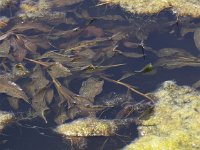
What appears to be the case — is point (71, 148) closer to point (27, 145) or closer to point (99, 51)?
point (27, 145)

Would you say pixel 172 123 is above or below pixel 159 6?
below

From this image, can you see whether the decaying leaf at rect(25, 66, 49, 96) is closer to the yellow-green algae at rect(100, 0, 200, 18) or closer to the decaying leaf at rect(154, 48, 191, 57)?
the decaying leaf at rect(154, 48, 191, 57)

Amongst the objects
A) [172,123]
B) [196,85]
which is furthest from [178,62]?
[172,123]

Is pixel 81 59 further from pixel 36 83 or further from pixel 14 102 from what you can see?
pixel 14 102

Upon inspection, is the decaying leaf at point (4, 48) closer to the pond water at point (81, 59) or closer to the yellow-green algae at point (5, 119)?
the pond water at point (81, 59)

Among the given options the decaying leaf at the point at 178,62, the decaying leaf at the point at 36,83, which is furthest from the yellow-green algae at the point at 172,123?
the decaying leaf at the point at 36,83

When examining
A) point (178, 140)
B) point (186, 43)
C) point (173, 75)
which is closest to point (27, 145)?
point (178, 140)
